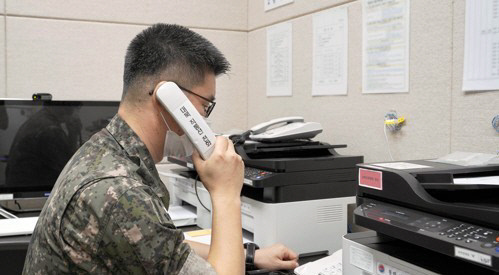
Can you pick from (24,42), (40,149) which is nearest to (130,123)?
(40,149)

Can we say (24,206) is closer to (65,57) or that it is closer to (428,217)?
(65,57)

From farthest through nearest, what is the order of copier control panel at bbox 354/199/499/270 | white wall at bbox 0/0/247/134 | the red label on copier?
white wall at bbox 0/0/247/134, the red label on copier, copier control panel at bbox 354/199/499/270

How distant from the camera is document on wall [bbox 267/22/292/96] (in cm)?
206

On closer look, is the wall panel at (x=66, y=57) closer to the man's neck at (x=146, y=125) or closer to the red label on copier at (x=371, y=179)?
the man's neck at (x=146, y=125)

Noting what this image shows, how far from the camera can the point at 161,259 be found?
0.79m

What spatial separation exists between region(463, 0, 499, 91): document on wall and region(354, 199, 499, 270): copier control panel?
53 centimetres

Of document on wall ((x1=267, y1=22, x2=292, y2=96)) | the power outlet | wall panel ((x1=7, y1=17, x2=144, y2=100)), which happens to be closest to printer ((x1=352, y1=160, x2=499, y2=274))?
document on wall ((x1=267, y1=22, x2=292, y2=96))

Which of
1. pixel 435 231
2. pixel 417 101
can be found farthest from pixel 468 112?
pixel 435 231

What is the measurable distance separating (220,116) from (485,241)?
1.79 m

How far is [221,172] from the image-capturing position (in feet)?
3.28

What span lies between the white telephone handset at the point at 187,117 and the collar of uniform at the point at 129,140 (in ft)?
0.30

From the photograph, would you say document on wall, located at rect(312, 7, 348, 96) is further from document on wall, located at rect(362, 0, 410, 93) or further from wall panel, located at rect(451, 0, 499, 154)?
wall panel, located at rect(451, 0, 499, 154)

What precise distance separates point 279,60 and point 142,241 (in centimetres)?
150

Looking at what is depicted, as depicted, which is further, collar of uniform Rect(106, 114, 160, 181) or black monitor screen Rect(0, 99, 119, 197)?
black monitor screen Rect(0, 99, 119, 197)
